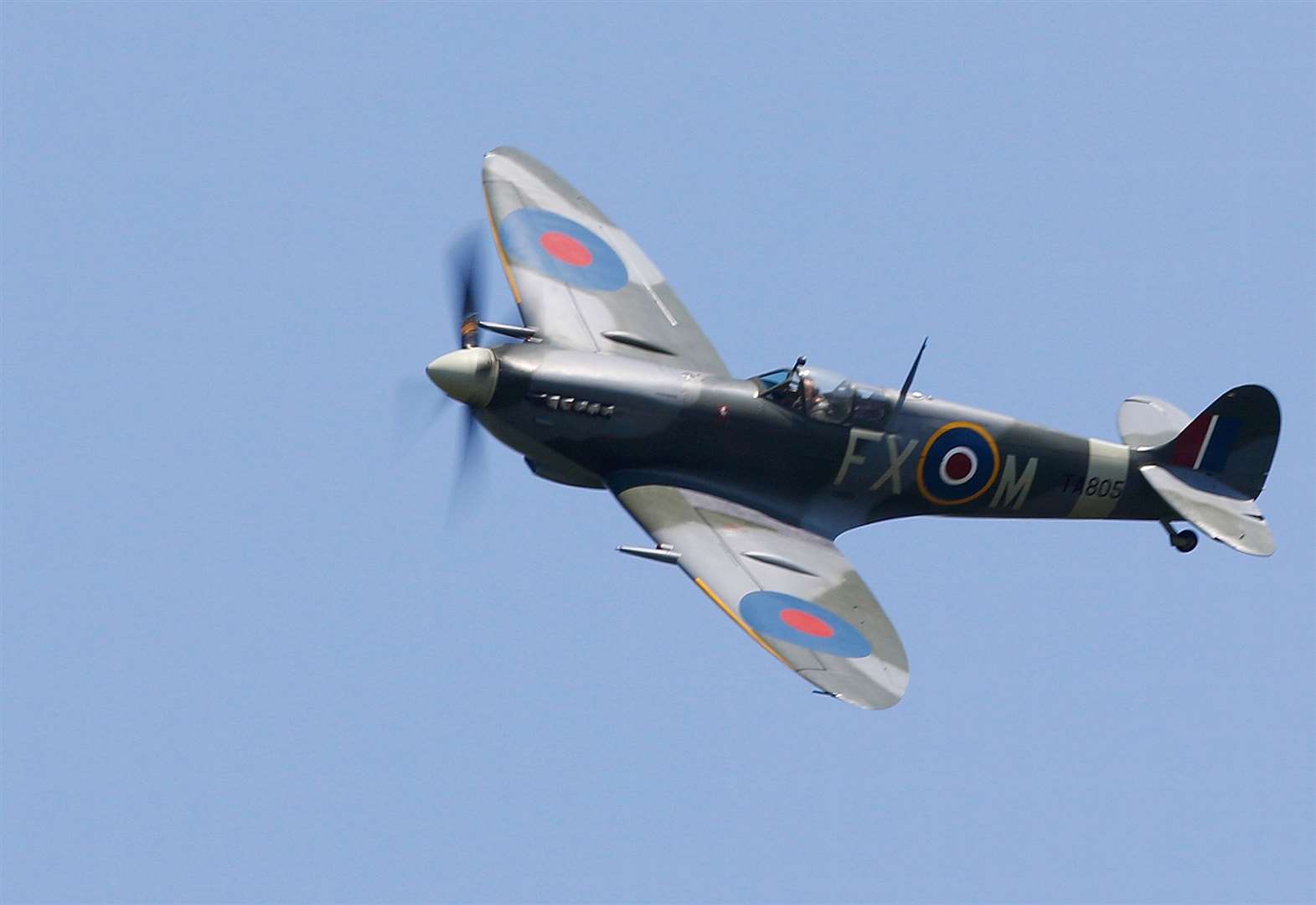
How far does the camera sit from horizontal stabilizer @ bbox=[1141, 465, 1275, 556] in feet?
71.3

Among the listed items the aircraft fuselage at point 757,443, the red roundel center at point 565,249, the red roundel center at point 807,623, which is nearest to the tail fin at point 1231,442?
the aircraft fuselage at point 757,443

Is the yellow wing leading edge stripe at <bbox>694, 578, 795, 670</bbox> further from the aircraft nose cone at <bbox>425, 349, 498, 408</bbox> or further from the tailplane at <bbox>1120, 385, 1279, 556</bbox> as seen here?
the tailplane at <bbox>1120, 385, 1279, 556</bbox>

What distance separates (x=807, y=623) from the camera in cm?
1933

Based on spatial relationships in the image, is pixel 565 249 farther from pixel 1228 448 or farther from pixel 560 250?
pixel 1228 448

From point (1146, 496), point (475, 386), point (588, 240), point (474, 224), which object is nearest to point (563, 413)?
point (475, 386)

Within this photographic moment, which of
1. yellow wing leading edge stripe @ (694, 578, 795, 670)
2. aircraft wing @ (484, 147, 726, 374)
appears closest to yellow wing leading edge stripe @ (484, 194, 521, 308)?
aircraft wing @ (484, 147, 726, 374)

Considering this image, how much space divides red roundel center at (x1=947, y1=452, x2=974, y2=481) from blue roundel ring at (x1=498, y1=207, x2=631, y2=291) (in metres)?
3.94

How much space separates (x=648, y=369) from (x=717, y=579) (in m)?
2.37

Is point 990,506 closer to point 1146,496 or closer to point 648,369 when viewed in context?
point 1146,496

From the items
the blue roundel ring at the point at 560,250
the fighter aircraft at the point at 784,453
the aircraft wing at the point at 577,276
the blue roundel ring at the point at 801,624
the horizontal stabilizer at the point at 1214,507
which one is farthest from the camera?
the blue roundel ring at the point at 560,250

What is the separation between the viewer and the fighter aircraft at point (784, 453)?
19.8 metres

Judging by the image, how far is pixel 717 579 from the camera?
19.6m

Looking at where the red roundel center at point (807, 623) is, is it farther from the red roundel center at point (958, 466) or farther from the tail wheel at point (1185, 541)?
the tail wheel at point (1185, 541)

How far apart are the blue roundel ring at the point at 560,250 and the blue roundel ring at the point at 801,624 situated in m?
4.70
